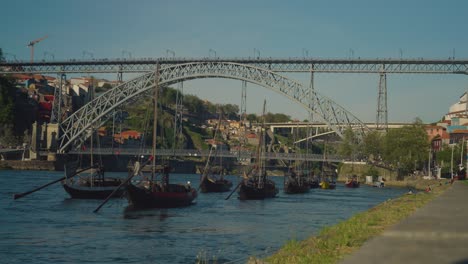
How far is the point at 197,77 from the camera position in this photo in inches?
3807

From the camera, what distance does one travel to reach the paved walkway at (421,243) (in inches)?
522

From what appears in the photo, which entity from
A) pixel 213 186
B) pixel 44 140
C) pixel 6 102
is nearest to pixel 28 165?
pixel 44 140

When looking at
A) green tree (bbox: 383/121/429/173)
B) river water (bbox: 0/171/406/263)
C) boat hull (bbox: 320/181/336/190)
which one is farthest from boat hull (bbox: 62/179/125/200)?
green tree (bbox: 383/121/429/173)

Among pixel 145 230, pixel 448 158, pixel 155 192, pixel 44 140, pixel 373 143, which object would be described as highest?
pixel 373 143

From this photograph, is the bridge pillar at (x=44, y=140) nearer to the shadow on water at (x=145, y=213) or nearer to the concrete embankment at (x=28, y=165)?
the concrete embankment at (x=28, y=165)

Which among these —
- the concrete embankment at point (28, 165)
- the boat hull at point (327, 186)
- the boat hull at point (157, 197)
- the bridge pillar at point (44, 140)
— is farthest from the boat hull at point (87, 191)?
the bridge pillar at point (44, 140)

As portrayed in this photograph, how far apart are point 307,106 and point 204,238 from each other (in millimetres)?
68186

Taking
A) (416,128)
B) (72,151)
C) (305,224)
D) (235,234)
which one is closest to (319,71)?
(416,128)

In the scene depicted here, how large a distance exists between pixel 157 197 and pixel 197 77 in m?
53.0

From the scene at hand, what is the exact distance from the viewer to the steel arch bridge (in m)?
93.6

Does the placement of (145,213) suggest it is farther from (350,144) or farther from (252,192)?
(350,144)

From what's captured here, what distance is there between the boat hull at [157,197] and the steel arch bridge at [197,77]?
42.4 m

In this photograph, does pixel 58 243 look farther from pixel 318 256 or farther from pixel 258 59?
pixel 258 59

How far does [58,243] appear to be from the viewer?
84.7 ft
